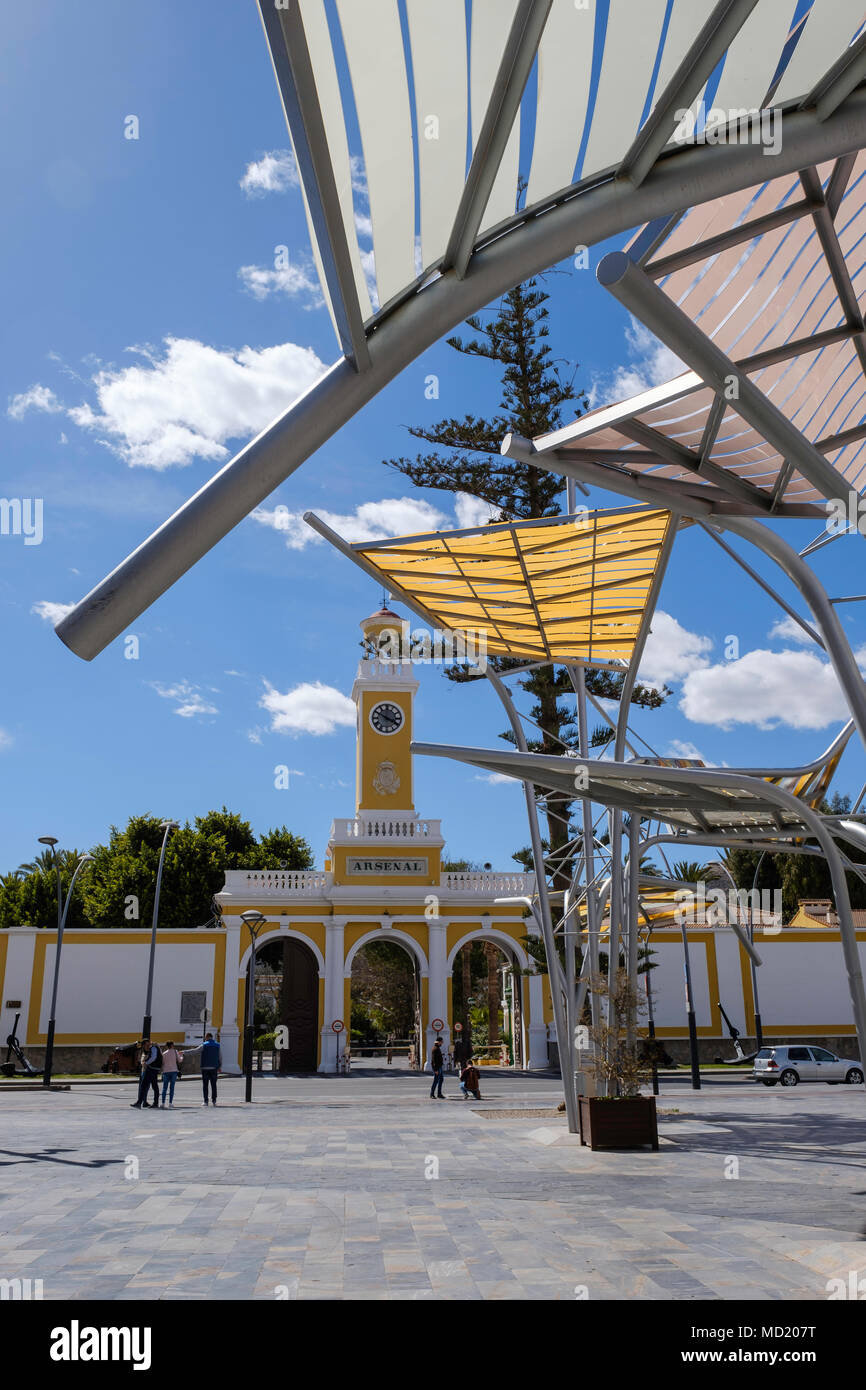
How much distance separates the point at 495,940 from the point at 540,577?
28.4 meters

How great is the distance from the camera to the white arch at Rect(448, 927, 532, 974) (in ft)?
129

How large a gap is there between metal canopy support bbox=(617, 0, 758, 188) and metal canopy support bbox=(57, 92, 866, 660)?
96 mm

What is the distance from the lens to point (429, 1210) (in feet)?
31.2

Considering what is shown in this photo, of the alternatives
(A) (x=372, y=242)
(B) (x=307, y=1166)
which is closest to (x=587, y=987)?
(B) (x=307, y=1166)

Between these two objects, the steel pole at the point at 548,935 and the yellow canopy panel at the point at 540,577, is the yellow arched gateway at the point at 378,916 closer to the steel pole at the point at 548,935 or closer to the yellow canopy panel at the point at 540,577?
the steel pole at the point at 548,935

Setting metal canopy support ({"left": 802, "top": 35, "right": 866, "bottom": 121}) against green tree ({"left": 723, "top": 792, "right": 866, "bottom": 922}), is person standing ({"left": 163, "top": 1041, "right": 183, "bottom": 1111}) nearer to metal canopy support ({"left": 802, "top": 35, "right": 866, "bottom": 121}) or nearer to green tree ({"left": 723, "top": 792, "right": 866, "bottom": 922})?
metal canopy support ({"left": 802, "top": 35, "right": 866, "bottom": 121})

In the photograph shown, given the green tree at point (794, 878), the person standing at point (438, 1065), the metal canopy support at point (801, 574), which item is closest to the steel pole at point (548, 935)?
the metal canopy support at point (801, 574)

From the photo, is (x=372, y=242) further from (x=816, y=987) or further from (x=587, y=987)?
(x=816, y=987)

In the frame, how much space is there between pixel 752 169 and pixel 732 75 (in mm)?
1205

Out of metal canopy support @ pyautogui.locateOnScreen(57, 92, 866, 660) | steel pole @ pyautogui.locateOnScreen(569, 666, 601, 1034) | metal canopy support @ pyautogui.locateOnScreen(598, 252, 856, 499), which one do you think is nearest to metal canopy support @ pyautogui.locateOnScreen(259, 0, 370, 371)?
metal canopy support @ pyautogui.locateOnScreen(57, 92, 866, 660)

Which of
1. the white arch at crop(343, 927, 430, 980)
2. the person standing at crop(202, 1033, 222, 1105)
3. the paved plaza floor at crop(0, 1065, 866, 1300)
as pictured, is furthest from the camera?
the white arch at crop(343, 927, 430, 980)

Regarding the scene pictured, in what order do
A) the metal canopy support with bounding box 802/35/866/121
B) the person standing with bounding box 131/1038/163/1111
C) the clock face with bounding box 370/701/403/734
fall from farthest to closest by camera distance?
the clock face with bounding box 370/701/403/734 → the person standing with bounding box 131/1038/163/1111 → the metal canopy support with bounding box 802/35/866/121

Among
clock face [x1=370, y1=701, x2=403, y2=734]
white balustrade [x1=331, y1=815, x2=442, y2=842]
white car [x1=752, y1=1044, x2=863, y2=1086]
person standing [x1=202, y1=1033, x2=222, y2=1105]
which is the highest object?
clock face [x1=370, y1=701, x2=403, y2=734]

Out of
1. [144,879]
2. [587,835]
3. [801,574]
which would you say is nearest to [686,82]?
[801,574]
